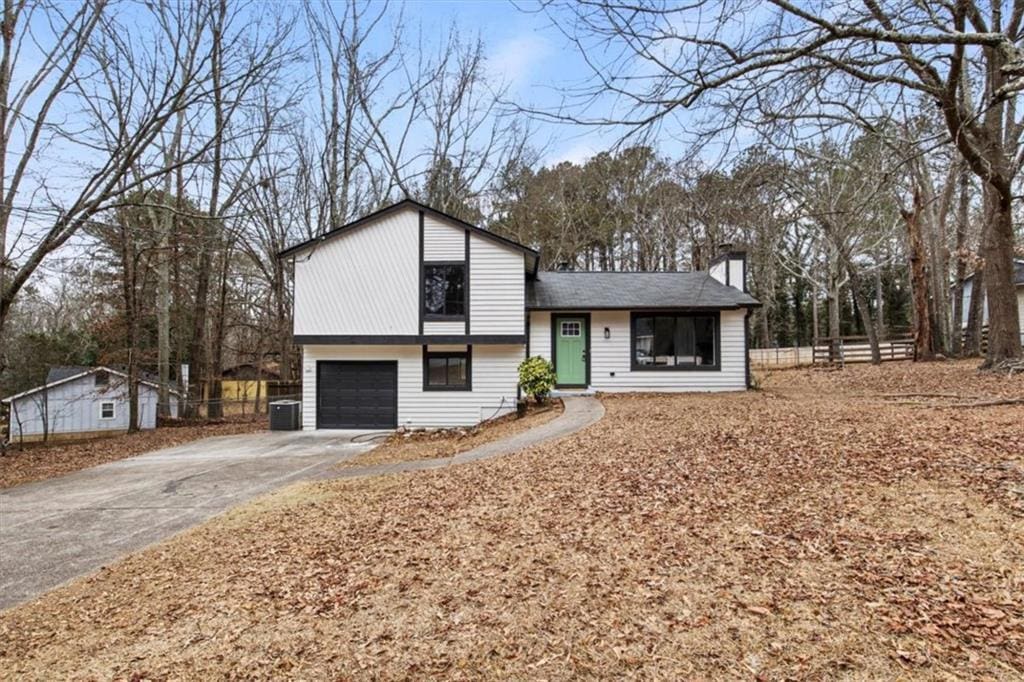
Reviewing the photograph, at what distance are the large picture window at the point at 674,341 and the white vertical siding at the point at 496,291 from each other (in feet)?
10.7

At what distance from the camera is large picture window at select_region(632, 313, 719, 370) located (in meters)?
13.8

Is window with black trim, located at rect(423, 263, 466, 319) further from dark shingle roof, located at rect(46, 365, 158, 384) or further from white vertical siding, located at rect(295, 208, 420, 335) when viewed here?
dark shingle roof, located at rect(46, 365, 158, 384)

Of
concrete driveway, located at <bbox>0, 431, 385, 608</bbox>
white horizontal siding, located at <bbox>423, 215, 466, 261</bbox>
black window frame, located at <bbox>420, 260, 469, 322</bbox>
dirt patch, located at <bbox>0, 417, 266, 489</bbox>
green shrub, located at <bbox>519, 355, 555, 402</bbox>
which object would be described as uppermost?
white horizontal siding, located at <bbox>423, 215, 466, 261</bbox>

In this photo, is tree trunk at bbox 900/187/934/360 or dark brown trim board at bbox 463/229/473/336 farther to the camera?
tree trunk at bbox 900/187/934/360

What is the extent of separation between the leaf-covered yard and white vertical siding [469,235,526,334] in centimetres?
742

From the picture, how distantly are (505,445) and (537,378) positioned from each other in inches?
155

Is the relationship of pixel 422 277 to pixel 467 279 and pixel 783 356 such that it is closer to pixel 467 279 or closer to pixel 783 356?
pixel 467 279

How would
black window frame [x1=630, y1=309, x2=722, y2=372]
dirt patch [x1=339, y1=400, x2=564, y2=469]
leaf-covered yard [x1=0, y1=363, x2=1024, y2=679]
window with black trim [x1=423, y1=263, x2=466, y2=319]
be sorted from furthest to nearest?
black window frame [x1=630, y1=309, x2=722, y2=372] < window with black trim [x1=423, y1=263, x2=466, y2=319] < dirt patch [x1=339, y1=400, x2=564, y2=469] < leaf-covered yard [x1=0, y1=363, x2=1024, y2=679]

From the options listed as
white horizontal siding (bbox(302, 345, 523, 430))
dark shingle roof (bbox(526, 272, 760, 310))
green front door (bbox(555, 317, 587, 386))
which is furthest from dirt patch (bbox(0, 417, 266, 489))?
dark shingle roof (bbox(526, 272, 760, 310))

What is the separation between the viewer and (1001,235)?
439 inches

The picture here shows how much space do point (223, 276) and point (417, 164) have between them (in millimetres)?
8450

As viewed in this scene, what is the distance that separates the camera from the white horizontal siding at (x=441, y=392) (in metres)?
13.5

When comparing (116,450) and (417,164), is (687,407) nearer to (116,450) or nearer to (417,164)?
(116,450)

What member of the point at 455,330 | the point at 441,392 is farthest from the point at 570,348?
the point at 441,392
